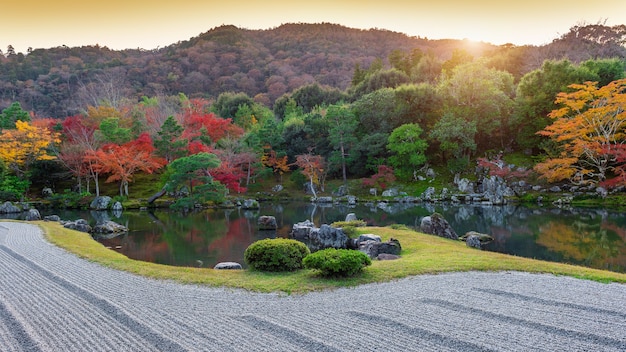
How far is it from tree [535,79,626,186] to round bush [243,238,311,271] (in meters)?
22.3

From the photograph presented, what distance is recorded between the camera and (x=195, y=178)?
2620 cm

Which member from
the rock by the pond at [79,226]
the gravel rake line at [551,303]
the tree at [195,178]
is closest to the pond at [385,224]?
the tree at [195,178]

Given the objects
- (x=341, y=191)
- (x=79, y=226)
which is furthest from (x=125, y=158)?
(x=341, y=191)

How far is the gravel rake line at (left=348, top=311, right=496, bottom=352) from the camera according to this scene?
4.71m

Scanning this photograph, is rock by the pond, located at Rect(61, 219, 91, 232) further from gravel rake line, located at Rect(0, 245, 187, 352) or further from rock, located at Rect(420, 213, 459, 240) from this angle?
rock, located at Rect(420, 213, 459, 240)

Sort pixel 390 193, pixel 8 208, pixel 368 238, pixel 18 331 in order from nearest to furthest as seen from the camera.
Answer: pixel 18 331
pixel 368 238
pixel 8 208
pixel 390 193

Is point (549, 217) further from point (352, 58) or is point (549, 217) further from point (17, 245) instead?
point (352, 58)

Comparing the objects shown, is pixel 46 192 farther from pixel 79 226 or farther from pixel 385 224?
pixel 385 224

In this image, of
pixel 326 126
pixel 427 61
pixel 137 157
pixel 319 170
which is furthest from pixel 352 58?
pixel 137 157

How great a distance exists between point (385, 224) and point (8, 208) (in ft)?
81.0

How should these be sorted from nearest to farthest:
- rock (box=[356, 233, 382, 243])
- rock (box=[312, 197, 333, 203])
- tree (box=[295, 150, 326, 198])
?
rock (box=[356, 233, 382, 243])
rock (box=[312, 197, 333, 203])
tree (box=[295, 150, 326, 198])

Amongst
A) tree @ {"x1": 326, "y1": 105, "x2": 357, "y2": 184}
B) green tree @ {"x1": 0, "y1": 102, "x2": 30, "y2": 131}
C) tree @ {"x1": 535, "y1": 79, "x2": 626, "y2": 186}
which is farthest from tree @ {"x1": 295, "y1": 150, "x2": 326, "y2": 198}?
green tree @ {"x1": 0, "y1": 102, "x2": 30, "y2": 131}

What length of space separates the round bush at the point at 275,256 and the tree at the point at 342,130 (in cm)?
2565

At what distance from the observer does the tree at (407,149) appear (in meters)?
31.8
